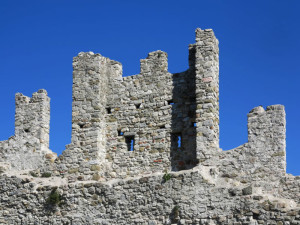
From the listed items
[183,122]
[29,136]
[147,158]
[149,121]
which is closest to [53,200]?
[147,158]

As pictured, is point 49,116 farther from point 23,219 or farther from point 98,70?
point 23,219

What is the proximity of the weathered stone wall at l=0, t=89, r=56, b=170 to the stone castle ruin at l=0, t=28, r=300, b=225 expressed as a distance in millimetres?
41

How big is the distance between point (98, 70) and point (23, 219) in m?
6.10

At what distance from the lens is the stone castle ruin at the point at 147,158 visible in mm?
20109

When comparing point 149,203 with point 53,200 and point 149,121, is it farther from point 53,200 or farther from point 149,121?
point 149,121

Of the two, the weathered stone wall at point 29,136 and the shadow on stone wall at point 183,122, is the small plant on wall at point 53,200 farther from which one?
the shadow on stone wall at point 183,122

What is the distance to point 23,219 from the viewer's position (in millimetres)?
22641

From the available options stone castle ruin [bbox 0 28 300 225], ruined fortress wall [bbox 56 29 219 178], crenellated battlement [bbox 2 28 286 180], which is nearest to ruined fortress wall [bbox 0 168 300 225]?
stone castle ruin [bbox 0 28 300 225]

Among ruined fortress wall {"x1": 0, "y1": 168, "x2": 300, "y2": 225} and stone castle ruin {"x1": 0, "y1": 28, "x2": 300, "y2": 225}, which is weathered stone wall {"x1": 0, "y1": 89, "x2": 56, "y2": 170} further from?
ruined fortress wall {"x1": 0, "y1": 168, "x2": 300, "y2": 225}

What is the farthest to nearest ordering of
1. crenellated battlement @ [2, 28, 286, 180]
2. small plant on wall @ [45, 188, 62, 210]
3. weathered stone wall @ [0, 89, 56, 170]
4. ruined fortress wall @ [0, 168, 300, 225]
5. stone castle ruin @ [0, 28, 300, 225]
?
weathered stone wall @ [0, 89, 56, 170] < small plant on wall @ [45, 188, 62, 210] < crenellated battlement @ [2, 28, 286, 180] < stone castle ruin @ [0, 28, 300, 225] < ruined fortress wall @ [0, 168, 300, 225]

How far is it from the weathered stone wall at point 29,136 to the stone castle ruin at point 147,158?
0.14ft

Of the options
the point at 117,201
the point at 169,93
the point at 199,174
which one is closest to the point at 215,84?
the point at 169,93

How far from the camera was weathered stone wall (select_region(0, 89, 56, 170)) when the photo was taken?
993 inches

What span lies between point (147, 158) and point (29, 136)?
5189mm
